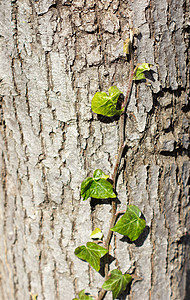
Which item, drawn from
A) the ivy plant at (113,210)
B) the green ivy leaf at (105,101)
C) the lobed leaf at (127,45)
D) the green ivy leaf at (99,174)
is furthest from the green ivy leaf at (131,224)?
the lobed leaf at (127,45)

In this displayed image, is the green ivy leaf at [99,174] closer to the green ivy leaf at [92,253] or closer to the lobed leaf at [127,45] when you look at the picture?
the green ivy leaf at [92,253]

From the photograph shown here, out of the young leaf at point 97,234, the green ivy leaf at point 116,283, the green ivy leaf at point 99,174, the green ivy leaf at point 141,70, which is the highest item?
the green ivy leaf at point 141,70

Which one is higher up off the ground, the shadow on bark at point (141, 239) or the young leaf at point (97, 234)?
the young leaf at point (97, 234)

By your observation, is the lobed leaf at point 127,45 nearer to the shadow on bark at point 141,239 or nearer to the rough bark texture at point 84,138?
the rough bark texture at point 84,138

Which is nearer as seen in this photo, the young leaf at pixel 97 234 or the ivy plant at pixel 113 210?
the ivy plant at pixel 113 210

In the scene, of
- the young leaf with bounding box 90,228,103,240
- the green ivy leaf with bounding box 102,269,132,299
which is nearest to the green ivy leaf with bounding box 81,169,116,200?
the young leaf with bounding box 90,228,103,240

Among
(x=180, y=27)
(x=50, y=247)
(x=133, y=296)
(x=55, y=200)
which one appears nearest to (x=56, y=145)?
(x=55, y=200)

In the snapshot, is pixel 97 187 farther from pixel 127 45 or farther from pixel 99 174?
pixel 127 45

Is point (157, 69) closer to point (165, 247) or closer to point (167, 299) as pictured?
point (165, 247)

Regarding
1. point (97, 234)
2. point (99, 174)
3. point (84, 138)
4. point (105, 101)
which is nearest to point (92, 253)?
point (97, 234)
